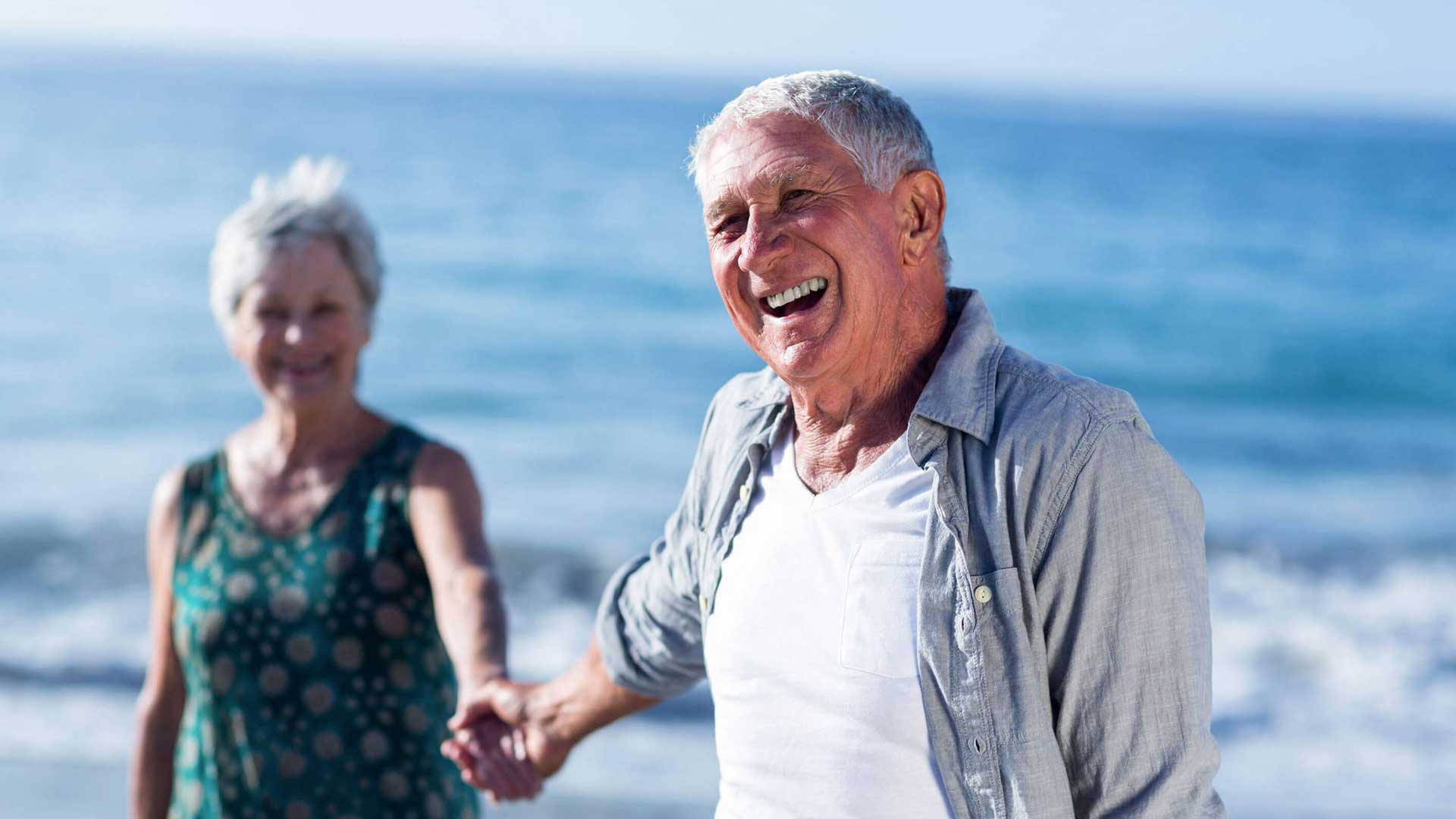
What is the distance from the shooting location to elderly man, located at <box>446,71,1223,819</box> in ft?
5.45

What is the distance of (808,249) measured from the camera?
1865 mm

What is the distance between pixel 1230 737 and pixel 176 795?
5391 mm

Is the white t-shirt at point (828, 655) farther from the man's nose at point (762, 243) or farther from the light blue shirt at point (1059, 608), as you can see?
the man's nose at point (762, 243)

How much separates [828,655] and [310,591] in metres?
1.35

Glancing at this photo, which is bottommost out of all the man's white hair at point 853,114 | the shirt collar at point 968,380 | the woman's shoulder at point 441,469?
the shirt collar at point 968,380

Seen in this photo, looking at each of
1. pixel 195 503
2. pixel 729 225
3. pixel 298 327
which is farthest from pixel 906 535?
pixel 195 503

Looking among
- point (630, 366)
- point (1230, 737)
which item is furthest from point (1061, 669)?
point (630, 366)

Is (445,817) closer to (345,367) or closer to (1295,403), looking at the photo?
(345,367)

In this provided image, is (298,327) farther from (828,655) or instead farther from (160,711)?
(828,655)

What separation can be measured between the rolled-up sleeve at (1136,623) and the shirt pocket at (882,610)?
174 millimetres

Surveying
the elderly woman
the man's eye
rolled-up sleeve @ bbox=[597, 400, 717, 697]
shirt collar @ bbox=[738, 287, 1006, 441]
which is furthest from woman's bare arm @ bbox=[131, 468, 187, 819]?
shirt collar @ bbox=[738, 287, 1006, 441]

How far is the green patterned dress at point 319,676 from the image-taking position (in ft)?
9.10

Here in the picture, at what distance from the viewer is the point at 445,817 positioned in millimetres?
2836

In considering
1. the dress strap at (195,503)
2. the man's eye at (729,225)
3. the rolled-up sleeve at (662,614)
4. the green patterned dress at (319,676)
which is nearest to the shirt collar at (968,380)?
the man's eye at (729,225)
